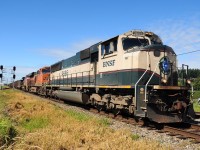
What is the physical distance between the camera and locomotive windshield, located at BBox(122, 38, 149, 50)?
13180mm

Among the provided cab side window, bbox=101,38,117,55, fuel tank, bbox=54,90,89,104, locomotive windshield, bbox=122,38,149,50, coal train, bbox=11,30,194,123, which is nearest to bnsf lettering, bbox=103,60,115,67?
coal train, bbox=11,30,194,123

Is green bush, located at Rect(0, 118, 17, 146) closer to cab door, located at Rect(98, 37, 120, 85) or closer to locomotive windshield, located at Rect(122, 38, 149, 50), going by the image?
cab door, located at Rect(98, 37, 120, 85)

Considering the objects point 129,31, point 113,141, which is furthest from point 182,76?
point 113,141

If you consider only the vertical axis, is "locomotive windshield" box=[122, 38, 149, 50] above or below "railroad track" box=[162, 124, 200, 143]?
above

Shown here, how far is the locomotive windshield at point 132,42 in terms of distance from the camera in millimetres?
13180

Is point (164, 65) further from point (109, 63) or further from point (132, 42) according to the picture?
point (109, 63)

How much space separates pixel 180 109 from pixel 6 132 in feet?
24.0

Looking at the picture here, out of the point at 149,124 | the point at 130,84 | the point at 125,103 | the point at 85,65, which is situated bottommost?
the point at 149,124

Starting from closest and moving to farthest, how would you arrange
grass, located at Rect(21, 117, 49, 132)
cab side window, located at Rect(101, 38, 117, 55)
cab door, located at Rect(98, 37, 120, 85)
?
grass, located at Rect(21, 117, 49, 132) → cab door, located at Rect(98, 37, 120, 85) → cab side window, located at Rect(101, 38, 117, 55)

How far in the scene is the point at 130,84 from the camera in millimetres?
12336

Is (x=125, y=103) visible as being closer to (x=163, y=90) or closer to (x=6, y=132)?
(x=163, y=90)

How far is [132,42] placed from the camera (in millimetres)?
13273

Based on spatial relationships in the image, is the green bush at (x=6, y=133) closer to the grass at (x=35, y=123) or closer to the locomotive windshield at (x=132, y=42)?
the grass at (x=35, y=123)

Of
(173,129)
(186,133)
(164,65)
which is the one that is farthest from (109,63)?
(186,133)
